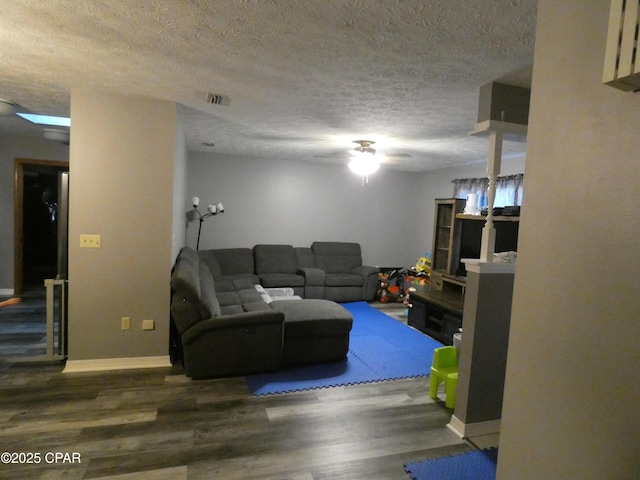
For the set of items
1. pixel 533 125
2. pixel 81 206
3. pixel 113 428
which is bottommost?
pixel 113 428

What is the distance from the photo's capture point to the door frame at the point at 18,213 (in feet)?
18.1

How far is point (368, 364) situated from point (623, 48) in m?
3.33

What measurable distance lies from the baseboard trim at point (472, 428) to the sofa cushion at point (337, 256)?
418cm

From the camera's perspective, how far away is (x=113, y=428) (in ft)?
7.92

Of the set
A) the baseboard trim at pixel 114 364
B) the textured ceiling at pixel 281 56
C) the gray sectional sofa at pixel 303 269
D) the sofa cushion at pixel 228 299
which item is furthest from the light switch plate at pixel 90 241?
the gray sectional sofa at pixel 303 269

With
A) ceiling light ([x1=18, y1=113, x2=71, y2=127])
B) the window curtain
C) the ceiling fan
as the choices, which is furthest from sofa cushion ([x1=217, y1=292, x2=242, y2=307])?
the window curtain

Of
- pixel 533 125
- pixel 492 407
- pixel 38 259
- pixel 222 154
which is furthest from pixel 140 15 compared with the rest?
pixel 38 259

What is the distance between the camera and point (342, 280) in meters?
6.26

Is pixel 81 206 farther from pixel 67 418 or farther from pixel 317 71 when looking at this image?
pixel 317 71

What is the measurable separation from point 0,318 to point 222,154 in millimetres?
3783

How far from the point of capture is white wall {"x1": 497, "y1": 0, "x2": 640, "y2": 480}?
0.84 metres

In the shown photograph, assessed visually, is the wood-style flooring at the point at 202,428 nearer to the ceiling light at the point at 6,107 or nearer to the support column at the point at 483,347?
the support column at the point at 483,347

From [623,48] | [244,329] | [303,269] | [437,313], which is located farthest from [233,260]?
[623,48]

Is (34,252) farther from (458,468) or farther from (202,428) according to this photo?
(458,468)
